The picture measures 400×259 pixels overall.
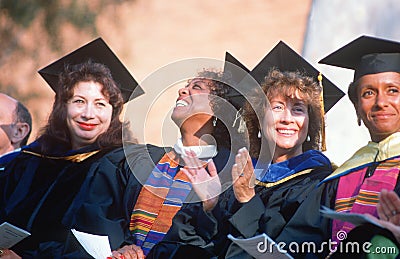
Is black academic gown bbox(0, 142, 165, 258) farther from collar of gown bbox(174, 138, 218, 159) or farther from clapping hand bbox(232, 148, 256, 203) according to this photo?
clapping hand bbox(232, 148, 256, 203)

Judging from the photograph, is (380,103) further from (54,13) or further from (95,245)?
(54,13)

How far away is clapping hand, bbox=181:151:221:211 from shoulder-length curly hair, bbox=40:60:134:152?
0.81 metres

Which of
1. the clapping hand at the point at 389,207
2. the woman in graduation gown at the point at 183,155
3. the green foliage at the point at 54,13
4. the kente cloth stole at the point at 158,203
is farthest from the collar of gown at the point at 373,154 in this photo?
the green foliage at the point at 54,13

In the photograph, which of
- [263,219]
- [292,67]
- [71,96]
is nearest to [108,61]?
[71,96]

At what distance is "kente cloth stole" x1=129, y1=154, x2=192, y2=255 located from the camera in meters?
4.01

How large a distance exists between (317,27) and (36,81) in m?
4.88

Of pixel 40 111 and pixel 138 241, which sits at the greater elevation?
pixel 40 111

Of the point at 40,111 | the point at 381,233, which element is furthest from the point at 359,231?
the point at 40,111

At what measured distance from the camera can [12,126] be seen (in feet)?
17.0

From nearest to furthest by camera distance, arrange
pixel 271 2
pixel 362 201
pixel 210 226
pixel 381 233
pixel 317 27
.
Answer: pixel 381 233 < pixel 362 201 < pixel 210 226 < pixel 317 27 < pixel 271 2

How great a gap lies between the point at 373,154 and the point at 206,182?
32.1 inches

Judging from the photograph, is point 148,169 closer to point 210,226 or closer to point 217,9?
point 210,226

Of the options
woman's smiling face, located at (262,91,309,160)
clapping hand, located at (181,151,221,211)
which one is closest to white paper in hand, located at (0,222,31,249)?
clapping hand, located at (181,151,221,211)

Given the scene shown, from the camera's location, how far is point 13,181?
15.6ft
